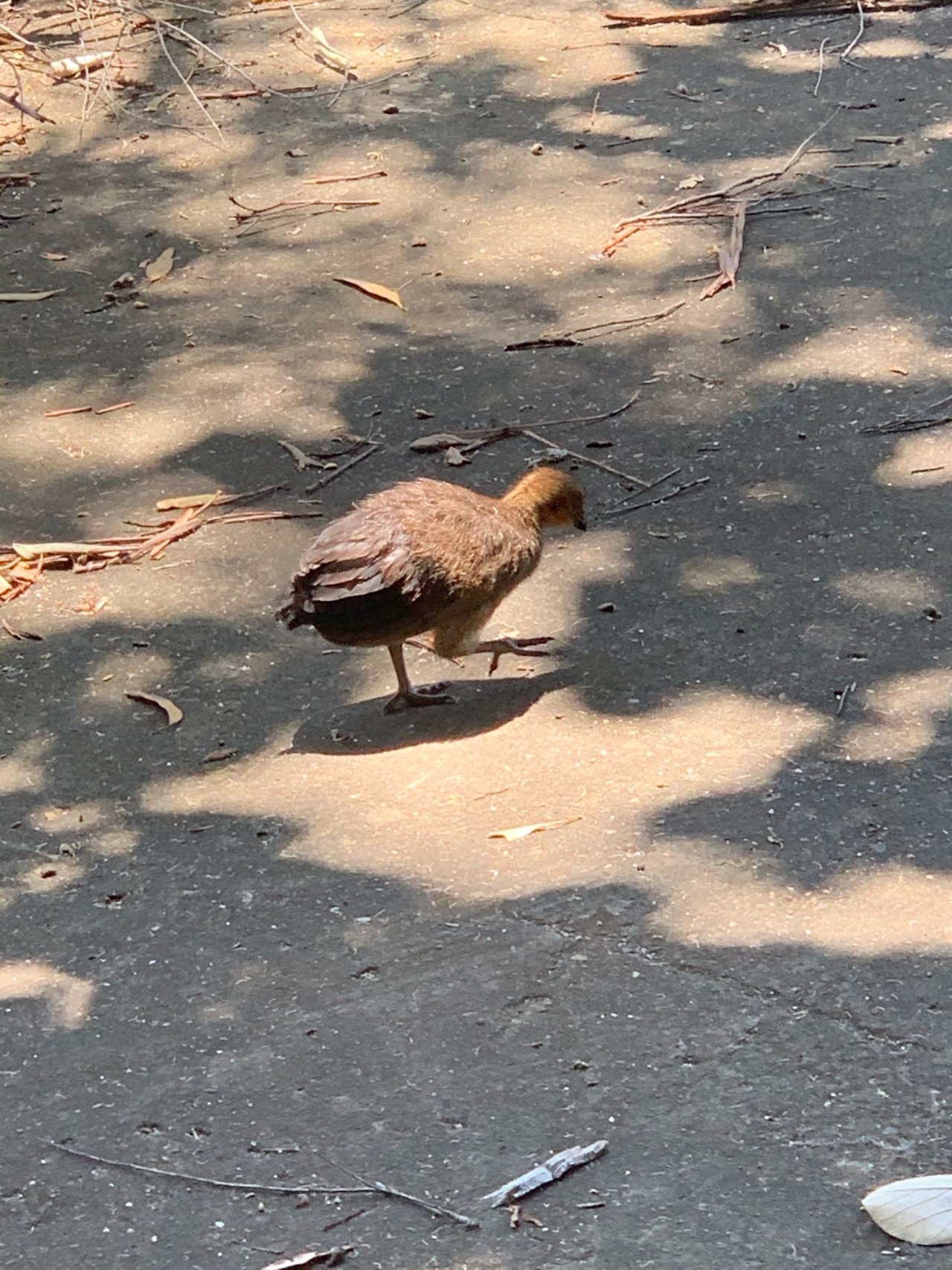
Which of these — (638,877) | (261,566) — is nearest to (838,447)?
(261,566)

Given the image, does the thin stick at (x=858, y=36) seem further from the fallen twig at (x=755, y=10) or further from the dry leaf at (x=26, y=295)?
the dry leaf at (x=26, y=295)

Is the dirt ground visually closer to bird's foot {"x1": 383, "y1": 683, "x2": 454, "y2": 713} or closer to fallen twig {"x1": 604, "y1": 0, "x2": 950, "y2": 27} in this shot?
bird's foot {"x1": 383, "y1": 683, "x2": 454, "y2": 713}

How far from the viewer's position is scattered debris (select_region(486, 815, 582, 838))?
158 inches

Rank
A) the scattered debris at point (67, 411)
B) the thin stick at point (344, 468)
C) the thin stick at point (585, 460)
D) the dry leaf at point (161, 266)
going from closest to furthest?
the thin stick at point (585, 460), the thin stick at point (344, 468), the scattered debris at point (67, 411), the dry leaf at point (161, 266)

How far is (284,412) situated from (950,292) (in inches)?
99.2

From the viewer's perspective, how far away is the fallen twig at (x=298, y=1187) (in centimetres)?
291

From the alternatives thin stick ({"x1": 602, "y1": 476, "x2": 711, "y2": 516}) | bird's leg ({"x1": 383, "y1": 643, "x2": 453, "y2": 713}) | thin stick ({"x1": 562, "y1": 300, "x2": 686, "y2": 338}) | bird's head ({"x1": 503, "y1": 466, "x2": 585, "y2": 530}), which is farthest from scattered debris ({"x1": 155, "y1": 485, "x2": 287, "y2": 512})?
thin stick ({"x1": 562, "y1": 300, "x2": 686, "y2": 338})

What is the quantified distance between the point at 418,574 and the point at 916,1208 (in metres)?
2.16

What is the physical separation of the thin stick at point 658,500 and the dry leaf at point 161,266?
2772 mm

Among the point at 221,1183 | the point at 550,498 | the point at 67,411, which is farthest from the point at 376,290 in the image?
the point at 221,1183

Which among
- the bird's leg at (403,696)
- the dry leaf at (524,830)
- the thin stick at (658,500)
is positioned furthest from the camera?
the thin stick at (658,500)

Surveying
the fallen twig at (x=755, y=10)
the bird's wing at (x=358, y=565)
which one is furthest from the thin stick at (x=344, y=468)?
the fallen twig at (x=755, y=10)

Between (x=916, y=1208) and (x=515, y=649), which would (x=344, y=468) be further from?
(x=916, y=1208)

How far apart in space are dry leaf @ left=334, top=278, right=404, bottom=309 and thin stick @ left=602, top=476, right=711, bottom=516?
1.86 metres
